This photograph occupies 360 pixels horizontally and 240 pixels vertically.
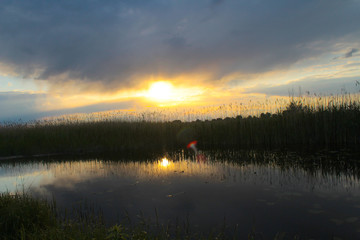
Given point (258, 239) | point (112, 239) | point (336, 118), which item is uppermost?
point (336, 118)

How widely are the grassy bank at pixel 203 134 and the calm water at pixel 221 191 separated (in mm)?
3487

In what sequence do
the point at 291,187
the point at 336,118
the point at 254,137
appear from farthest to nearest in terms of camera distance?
the point at 254,137, the point at 336,118, the point at 291,187

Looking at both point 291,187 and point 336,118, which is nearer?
point 291,187

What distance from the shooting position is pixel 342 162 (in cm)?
757

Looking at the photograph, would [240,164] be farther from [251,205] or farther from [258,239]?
[258,239]

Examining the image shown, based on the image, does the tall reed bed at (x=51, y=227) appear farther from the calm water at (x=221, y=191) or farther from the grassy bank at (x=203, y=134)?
the grassy bank at (x=203, y=134)

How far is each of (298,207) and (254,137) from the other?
27.2ft

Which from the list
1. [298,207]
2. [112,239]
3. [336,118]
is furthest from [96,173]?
[336,118]

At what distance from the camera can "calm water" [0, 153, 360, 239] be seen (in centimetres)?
417

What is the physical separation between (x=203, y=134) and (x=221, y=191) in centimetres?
845

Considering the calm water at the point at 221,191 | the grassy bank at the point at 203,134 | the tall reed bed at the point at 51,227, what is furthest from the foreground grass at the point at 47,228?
the grassy bank at the point at 203,134

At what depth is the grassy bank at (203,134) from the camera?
434 inches

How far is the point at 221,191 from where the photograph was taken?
19.2 ft

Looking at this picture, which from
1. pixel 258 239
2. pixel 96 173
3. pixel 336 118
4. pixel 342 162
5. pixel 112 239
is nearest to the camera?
pixel 112 239
